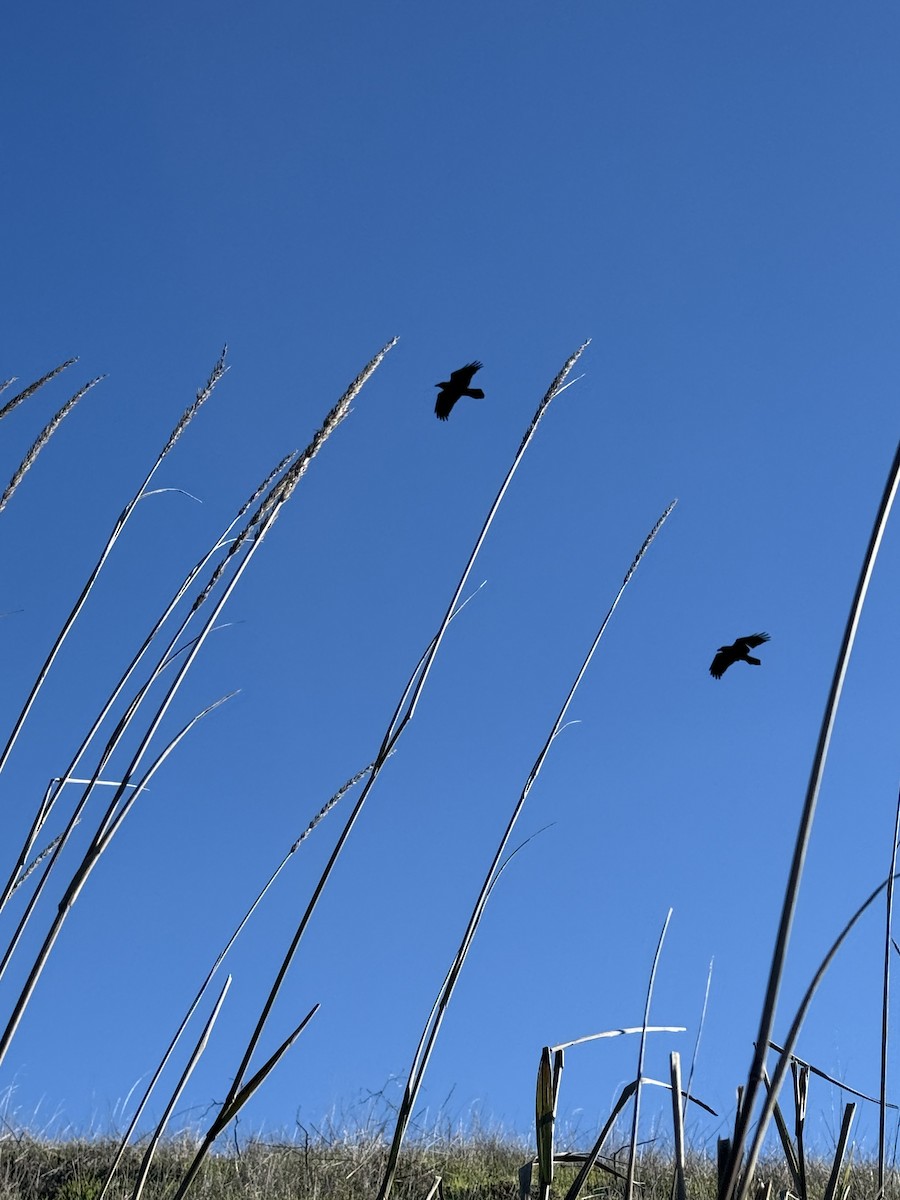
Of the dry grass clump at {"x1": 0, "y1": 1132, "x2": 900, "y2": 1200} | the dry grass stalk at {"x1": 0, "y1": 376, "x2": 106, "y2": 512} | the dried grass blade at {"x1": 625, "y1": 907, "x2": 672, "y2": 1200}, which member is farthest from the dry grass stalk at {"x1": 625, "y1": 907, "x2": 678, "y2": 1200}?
the dry grass clump at {"x1": 0, "y1": 1132, "x2": 900, "y2": 1200}

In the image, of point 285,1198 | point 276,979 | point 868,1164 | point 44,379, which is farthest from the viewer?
point 868,1164

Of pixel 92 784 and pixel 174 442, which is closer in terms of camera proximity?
pixel 92 784

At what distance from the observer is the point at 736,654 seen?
371 cm

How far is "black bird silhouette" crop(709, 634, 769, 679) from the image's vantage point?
3.59 m

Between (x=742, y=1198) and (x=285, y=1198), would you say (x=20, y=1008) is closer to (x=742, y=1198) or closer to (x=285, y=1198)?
(x=742, y=1198)

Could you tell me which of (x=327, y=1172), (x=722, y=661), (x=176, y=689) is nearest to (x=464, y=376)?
(x=722, y=661)

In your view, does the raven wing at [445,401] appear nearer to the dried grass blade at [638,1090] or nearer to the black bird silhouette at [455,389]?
the black bird silhouette at [455,389]

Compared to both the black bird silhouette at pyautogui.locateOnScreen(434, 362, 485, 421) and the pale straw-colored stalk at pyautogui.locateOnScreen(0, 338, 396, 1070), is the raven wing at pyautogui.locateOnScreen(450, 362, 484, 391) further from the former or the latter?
the pale straw-colored stalk at pyautogui.locateOnScreen(0, 338, 396, 1070)

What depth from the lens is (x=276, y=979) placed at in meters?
1.55

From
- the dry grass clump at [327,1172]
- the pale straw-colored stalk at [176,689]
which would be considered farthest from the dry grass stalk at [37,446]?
the dry grass clump at [327,1172]

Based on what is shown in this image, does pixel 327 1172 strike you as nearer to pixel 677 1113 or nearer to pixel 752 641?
pixel 752 641

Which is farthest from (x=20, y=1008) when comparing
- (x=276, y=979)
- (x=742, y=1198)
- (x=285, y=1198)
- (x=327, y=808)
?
(x=285, y=1198)

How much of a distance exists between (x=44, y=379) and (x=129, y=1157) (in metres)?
6.25

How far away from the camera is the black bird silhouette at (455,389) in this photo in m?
3.51
